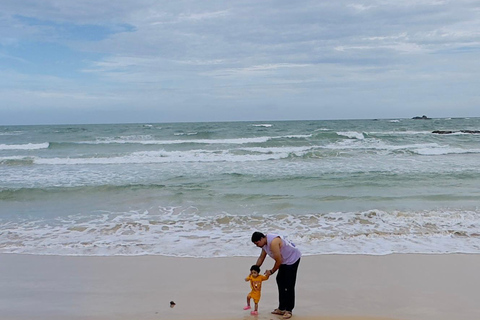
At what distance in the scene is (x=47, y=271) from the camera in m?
6.30

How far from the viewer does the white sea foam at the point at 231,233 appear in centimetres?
731

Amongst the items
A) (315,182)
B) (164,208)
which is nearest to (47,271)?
(164,208)

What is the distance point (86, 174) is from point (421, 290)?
14.7 metres

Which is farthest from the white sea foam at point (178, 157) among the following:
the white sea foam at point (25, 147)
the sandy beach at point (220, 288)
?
the sandy beach at point (220, 288)

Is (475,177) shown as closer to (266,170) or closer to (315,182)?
(315,182)

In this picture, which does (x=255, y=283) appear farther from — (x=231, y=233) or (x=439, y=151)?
(x=439, y=151)

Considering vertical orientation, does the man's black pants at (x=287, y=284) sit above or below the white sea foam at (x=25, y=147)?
below

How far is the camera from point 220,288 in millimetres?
5586

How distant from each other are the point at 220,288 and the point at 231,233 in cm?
288

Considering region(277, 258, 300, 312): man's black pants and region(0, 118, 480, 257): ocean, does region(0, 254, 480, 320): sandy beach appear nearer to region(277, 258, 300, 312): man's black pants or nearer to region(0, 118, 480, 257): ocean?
region(277, 258, 300, 312): man's black pants

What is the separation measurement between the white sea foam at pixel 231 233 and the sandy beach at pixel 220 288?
1.54 ft

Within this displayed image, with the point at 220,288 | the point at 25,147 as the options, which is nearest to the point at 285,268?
the point at 220,288

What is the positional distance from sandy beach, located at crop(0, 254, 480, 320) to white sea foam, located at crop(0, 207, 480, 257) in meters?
0.47

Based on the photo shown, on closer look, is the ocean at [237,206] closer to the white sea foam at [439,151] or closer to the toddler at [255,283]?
the toddler at [255,283]
